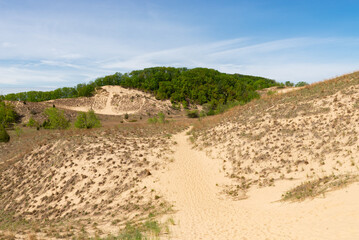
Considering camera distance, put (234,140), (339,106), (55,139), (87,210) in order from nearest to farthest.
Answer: (87,210) < (339,106) < (234,140) < (55,139)

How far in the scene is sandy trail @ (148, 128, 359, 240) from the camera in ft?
33.4

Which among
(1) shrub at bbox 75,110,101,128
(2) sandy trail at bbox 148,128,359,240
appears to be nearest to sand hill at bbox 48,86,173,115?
(1) shrub at bbox 75,110,101,128

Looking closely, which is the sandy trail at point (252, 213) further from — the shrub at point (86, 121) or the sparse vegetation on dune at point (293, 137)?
the shrub at point (86, 121)

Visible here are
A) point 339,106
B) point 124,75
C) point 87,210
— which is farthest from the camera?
point 124,75

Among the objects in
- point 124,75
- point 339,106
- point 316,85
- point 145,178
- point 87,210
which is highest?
point 124,75

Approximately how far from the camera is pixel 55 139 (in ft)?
105

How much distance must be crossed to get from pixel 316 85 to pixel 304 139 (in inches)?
569

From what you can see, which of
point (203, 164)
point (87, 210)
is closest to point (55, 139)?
point (87, 210)

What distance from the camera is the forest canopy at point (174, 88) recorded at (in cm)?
11338

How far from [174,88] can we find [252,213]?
4239 inches

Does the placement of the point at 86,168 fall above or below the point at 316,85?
below

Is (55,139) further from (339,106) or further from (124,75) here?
(124,75)

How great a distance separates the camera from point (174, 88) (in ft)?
392

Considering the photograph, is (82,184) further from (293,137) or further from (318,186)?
(293,137)
